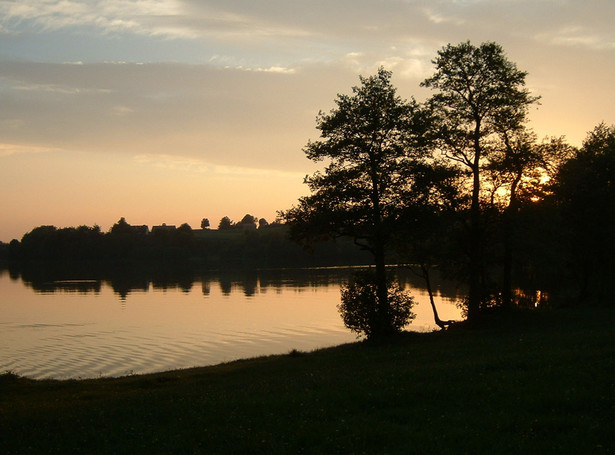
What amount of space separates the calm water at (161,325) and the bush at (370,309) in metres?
11.4

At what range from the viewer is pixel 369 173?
37750 mm

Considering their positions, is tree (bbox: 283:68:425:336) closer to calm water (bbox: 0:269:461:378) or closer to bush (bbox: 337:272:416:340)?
bush (bbox: 337:272:416:340)

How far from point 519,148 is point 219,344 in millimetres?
29210

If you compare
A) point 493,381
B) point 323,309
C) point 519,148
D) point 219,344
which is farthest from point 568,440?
point 323,309

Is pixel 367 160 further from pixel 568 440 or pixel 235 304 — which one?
pixel 235 304

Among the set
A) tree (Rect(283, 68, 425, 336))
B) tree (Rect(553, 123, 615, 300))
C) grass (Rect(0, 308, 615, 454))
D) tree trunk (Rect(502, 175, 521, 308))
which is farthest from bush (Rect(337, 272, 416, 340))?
tree (Rect(553, 123, 615, 300))

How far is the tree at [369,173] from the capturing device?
3759 cm

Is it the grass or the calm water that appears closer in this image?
the grass

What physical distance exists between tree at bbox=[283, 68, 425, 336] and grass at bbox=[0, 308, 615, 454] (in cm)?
1270

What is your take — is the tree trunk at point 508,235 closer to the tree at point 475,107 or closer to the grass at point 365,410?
the tree at point 475,107

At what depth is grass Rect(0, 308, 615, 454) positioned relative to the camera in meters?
13.5

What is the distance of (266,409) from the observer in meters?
17.1

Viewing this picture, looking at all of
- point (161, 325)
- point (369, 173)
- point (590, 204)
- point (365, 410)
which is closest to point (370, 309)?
point (369, 173)

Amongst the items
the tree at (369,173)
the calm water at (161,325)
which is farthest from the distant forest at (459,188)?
the calm water at (161,325)
